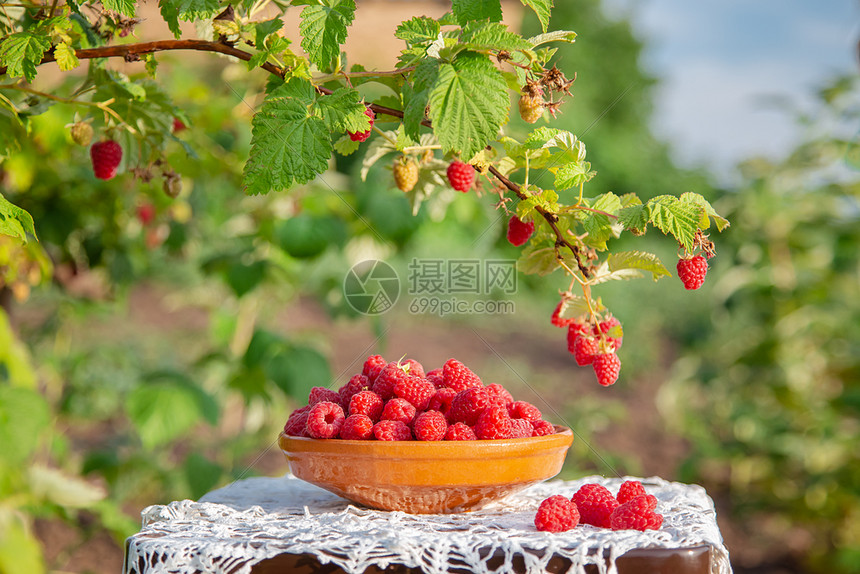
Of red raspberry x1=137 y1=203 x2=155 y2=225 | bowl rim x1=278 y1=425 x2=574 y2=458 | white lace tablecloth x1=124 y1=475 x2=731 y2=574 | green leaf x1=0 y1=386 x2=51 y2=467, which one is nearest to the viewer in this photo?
white lace tablecloth x1=124 y1=475 x2=731 y2=574

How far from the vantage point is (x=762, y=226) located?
2908 mm

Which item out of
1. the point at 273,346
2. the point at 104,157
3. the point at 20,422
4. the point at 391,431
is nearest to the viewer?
the point at 391,431

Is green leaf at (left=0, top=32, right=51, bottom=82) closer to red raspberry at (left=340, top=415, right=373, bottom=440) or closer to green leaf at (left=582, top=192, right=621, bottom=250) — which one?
red raspberry at (left=340, top=415, right=373, bottom=440)

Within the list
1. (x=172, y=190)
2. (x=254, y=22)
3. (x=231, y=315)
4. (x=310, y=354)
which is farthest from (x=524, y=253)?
(x=231, y=315)

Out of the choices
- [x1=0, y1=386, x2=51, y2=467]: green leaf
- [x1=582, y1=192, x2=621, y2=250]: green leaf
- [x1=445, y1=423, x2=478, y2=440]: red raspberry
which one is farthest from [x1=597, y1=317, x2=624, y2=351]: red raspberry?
[x1=0, y1=386, x2=51, y2=467]: green leaf

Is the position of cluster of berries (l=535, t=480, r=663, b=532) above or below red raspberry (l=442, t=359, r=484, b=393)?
below

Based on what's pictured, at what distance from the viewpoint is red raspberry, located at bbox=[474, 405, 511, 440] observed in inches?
32.9

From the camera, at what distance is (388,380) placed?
0.90 metres

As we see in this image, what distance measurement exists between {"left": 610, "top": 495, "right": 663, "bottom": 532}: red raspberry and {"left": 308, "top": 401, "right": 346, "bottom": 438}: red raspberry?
32 cm

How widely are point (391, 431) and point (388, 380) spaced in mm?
88

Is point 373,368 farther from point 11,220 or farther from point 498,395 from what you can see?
point 11,220

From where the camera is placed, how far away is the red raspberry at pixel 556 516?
0.78m

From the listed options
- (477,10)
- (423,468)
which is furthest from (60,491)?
(477,10)

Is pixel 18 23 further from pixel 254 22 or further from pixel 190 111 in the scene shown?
pixel 190 111
